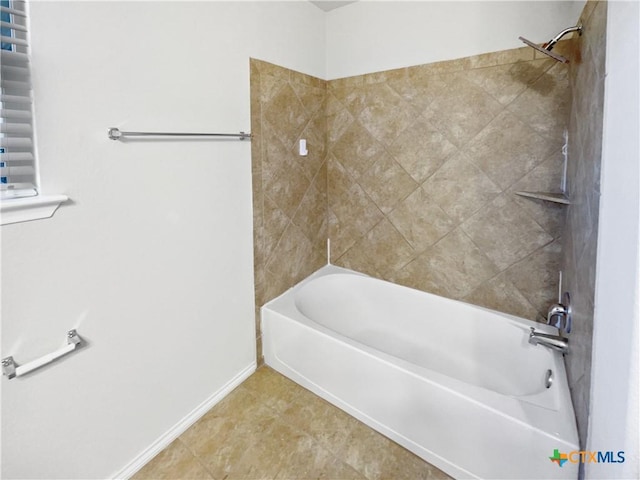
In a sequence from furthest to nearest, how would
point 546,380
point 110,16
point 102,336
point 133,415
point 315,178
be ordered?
point 315,178, point 546,380, point 133,415, point 102,336, point 110,16

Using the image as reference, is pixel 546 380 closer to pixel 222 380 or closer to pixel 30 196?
pixel 222 380

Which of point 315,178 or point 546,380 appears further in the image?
point 315,178

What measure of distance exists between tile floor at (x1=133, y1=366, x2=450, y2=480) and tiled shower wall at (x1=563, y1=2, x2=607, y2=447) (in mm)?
768

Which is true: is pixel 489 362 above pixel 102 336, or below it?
below

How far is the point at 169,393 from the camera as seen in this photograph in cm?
167

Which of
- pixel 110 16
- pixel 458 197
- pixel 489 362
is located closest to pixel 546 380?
pixel 489 362

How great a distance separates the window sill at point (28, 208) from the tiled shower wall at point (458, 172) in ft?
6.06

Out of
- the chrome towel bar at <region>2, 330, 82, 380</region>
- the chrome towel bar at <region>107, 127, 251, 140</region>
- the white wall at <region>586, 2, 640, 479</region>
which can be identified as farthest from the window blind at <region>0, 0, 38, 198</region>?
the white wall at <region>586, 2, 640, 479</region>

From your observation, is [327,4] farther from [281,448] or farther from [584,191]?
[281,448]

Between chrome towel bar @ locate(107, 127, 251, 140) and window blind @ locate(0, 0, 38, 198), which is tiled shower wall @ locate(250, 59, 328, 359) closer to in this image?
chrome towel bar @ locate(107, 127, 251, 140)

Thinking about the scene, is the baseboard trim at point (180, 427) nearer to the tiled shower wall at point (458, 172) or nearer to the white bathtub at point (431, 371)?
the white bathtub at point (431, 371)

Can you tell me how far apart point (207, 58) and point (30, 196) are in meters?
1.00

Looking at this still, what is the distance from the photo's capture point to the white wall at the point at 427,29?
1.76 meters

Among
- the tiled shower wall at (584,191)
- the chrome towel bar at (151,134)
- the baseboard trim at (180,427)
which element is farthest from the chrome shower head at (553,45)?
the baseboard trim at (180,427)
